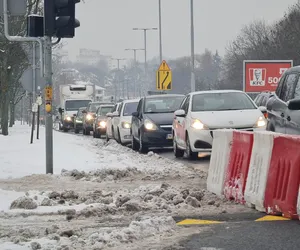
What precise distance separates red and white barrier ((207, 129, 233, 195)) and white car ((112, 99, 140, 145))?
14893 millimetres

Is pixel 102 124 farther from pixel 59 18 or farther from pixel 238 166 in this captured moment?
pixel 238 166

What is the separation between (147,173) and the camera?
13.5m

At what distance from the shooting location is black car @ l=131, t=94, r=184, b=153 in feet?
68.0

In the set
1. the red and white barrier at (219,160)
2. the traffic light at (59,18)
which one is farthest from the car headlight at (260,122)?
the red and white barrier at (219,160)

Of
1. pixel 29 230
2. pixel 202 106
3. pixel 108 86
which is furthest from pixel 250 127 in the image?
pixel 108 86

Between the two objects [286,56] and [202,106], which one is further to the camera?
[286,56]

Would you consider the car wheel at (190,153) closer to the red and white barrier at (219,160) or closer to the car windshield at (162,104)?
the car windshield at (162,104)

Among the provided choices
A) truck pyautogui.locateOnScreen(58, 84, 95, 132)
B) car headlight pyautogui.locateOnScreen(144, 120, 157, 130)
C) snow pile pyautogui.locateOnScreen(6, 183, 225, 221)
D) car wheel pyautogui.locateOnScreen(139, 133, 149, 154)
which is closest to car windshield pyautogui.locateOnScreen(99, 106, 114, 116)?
car wheel pyautogui.locateOnScreen(139, 133, 149, 154)

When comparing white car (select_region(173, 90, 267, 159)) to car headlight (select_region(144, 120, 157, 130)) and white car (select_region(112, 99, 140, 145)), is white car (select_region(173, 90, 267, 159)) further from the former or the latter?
white car (select_region(112, 99, 140, 145))

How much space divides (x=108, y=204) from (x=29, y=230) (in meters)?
1.84

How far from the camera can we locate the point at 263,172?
338 inches

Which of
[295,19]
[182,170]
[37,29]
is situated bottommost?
[182,170]

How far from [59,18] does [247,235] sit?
258 inches

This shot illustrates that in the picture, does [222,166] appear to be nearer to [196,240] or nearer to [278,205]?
[278,205]
